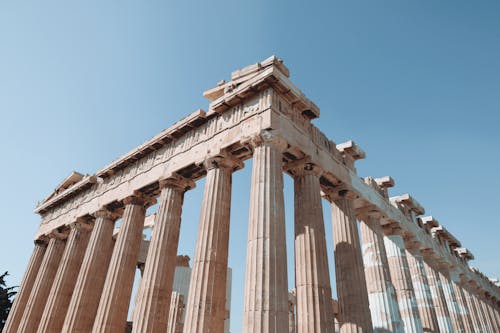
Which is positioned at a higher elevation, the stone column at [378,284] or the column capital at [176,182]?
the column capital at [176,182]

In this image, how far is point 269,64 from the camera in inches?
658

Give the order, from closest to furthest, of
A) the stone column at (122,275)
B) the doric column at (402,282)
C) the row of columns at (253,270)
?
the row of columns at (253,270) < the stone column at (122,275) < the doric column at (402,282)

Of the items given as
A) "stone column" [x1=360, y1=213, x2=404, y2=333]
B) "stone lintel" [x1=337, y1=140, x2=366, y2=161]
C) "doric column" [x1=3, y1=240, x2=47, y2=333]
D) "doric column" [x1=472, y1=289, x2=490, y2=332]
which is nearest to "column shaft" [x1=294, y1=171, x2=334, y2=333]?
"stone lintel" [x1=337, y1=140, x2=366, y2=161]

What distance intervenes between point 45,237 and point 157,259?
56.0ft

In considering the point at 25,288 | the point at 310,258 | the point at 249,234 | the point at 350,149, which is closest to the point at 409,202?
the point at 350,149

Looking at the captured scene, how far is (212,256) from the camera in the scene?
47.0 feet

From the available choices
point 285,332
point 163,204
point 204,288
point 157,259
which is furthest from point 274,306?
point 163,204

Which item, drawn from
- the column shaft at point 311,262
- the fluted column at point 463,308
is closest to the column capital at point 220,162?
the column shaft at point 311,262

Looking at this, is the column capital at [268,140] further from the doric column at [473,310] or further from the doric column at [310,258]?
the doric column at [473,310]

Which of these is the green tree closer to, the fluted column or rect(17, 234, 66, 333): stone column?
rect(17, 234, 66, 333): stone column

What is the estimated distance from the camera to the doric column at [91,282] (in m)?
19.2

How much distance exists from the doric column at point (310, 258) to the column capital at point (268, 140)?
219cm

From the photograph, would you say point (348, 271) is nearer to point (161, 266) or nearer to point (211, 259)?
point (211, 259)

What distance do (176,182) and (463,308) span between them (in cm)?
2907
